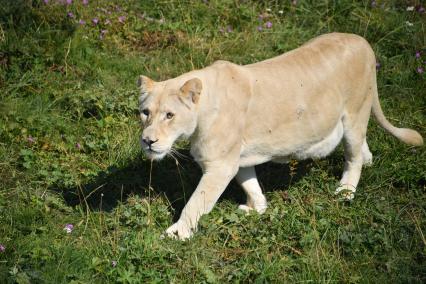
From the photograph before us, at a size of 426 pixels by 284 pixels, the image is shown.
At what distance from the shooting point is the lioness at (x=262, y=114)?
5566 mm

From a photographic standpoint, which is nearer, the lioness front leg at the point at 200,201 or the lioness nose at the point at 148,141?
the lioness nose at the point at 148,141

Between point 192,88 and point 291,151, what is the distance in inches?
Result: 52.7

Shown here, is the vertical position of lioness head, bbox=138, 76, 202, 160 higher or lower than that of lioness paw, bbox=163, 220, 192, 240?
higher

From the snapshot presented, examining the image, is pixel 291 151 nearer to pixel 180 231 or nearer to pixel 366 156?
pixel 366 156

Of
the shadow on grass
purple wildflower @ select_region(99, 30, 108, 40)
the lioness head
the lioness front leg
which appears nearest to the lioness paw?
the lioness front leg

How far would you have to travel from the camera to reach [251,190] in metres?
6.45

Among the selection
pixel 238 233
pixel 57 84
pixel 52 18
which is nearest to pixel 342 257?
pixel 238 233

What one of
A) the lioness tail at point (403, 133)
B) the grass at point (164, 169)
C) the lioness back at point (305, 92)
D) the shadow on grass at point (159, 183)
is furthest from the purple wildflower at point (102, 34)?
the lioness tail at point (403, 133)

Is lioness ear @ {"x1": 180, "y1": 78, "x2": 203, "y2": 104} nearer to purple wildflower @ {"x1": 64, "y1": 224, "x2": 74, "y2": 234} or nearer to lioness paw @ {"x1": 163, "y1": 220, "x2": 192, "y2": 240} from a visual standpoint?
lioness paw @ {"x1": 163, "y1": 220, "x2": 192, "y2": 240}

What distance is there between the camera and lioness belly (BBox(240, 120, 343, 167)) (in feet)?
20.1

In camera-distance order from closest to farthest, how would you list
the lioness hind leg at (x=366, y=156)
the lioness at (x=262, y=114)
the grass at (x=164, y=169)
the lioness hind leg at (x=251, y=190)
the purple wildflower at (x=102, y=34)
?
the grass at (x=164, y=169) < the lioness at (x=262, y=114) < the lioness hind leg at (x=251, y=190) < the lioness hind leg at (x=366, y=156) < the purple wildflower at (x=102, y=34)

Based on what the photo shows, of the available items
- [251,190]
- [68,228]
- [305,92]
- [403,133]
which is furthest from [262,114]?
[68,228]

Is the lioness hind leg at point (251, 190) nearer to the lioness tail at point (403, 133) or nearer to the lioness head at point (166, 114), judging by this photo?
the lioness head at point (166, 114)

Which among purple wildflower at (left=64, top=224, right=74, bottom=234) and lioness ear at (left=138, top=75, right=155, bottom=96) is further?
purple wildflower at (left=64, top=224, right=74, bottom=234)
